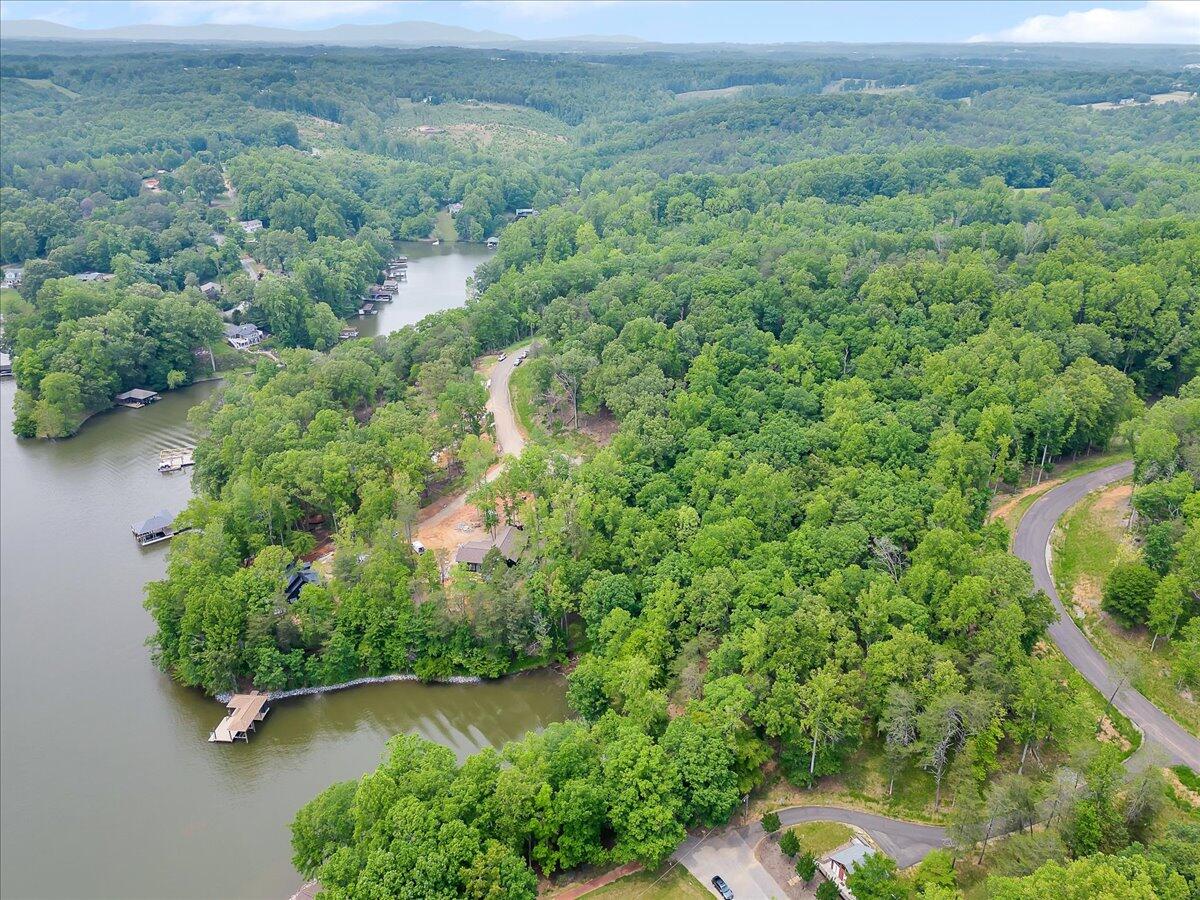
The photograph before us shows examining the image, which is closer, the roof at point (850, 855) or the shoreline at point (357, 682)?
the roof at point (850, 855)

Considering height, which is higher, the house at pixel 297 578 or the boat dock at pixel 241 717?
the house at pixel 297 578

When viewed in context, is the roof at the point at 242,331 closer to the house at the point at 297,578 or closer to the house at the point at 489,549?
the house at the point at 297,578

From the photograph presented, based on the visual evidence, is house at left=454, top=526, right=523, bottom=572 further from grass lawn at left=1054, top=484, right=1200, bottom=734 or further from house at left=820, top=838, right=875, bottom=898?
grass lawn at left=1054, top=484, right=1200, bottom=734

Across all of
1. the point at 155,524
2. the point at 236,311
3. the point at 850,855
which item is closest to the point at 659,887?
the point at 850,855

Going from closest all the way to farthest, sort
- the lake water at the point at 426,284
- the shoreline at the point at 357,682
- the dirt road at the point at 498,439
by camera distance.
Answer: the shoreline at the point at 357,682 → the dirt road at the point at 498,439 → the lake water at the point at 426,284

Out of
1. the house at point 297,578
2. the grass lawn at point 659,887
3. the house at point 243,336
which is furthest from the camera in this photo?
the house at point 243,336

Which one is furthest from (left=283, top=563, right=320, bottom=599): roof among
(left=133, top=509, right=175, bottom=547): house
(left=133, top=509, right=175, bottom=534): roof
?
(left=133, top=509, right=175, bottom=534): roof

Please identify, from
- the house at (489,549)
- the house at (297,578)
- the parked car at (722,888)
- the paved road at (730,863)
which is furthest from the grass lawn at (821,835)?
the house at (297,578)

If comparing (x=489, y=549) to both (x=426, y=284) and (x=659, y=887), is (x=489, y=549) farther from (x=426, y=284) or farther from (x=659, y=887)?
(x=426, y=284)
